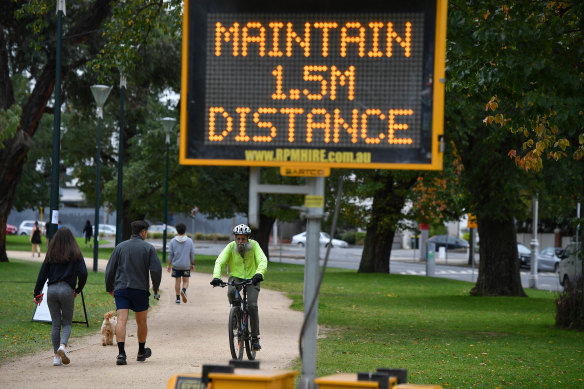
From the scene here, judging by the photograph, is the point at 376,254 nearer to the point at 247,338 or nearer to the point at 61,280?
the point at 247,338

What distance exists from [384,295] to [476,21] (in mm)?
17654

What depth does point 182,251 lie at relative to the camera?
22.4 m

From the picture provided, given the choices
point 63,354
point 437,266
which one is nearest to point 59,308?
point 63,354

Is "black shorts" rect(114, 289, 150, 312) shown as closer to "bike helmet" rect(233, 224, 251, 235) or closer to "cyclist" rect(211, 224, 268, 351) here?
"cyclist" rect(211, 224, 268, 351)

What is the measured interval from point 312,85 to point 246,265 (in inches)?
253

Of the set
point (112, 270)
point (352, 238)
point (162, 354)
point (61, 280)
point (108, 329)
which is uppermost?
point (112, 270)

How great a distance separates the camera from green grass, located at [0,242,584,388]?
11898mm

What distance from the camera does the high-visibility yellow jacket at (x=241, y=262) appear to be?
1278 cm

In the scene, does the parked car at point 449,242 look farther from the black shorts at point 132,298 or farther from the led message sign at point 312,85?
the led message sign at point 312,85

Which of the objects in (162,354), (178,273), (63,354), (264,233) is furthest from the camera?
(264,233)

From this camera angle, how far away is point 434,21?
6.66 meters

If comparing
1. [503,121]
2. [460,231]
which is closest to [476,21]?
[503,121]

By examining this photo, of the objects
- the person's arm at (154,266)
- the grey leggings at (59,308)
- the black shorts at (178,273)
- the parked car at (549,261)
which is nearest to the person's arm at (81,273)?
the grey leggings at (59,308)

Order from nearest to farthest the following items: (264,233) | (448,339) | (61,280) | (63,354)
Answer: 1. (63,354)
2. (61,280)
3. (448,339)
4. (264,233)
